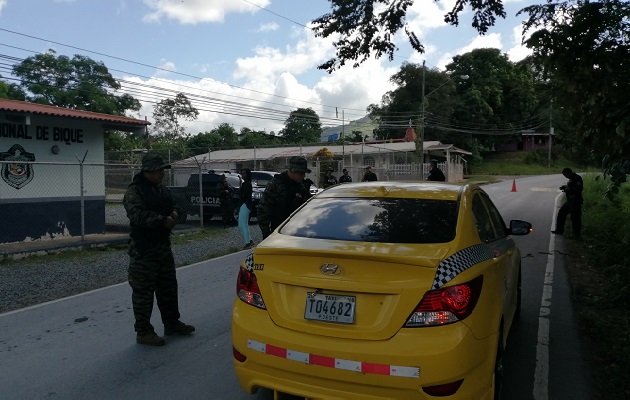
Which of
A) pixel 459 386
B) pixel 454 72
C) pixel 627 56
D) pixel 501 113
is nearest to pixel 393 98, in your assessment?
pixel 454 72

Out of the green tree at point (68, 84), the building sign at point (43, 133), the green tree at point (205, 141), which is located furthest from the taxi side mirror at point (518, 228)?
the green tree at point (205, 141)

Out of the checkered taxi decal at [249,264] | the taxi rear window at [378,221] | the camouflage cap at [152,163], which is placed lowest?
the checkered taxi decal at [249,264]

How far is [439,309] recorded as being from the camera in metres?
2.86

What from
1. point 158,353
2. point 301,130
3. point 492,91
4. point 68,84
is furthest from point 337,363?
point 301,130

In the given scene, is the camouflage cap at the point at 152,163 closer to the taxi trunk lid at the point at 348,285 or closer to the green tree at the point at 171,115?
the taxi trunk lid at the point at 348,285


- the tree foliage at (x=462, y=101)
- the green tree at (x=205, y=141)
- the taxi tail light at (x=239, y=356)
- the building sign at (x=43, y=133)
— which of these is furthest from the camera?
the green tree at (x=205, y=141)

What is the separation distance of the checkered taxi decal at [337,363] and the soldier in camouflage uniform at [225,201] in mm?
12446

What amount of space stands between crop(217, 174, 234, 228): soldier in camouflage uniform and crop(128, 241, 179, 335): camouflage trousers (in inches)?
408

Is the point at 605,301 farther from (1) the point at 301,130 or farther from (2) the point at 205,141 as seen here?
(1) the point at 301,130

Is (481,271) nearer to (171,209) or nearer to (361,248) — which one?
(361,248)

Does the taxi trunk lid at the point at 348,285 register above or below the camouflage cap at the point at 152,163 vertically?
below

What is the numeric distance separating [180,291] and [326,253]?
4.53m

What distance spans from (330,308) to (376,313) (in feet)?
0.91

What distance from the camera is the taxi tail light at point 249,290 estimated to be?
10.7 ft
